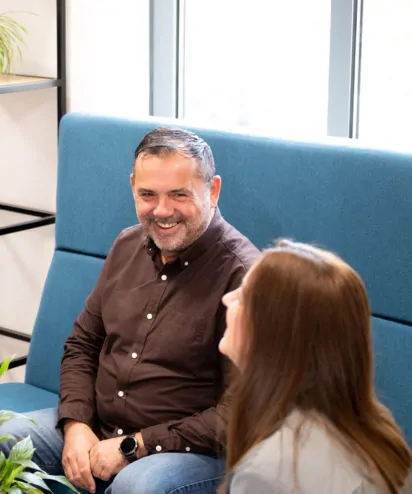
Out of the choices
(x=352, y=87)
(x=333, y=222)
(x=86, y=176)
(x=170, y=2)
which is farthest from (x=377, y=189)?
(x=170, y=2)

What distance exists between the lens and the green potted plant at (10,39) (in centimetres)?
309

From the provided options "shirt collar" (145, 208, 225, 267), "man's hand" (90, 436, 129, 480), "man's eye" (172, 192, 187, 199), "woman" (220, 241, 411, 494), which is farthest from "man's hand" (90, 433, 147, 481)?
"woman" (220, 241, 411, 494)

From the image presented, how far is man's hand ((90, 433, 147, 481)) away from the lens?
2.15m

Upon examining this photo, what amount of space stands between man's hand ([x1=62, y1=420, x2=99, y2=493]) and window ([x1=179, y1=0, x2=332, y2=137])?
1.06 m

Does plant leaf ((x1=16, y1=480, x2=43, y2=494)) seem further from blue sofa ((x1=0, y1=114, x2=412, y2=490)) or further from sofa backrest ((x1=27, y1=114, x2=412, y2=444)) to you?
sofa backrest ((x1=27, y1=114, x2=412, y2=444))

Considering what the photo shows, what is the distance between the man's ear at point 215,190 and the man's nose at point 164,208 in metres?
0.12

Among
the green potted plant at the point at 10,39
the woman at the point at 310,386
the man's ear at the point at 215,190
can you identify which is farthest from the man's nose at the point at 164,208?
the green potted plant at the point at 10,39

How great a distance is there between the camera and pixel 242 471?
1.44 metres

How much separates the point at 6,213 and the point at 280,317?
2159 mm

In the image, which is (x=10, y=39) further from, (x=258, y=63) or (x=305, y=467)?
(x=305, y=467)

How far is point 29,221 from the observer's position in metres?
3.16

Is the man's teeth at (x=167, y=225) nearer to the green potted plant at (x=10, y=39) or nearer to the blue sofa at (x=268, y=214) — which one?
the blue sofa at (x=268, y=214)

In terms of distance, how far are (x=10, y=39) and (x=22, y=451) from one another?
1.65 m

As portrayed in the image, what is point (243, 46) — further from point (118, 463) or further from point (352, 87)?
point (118, 463)
